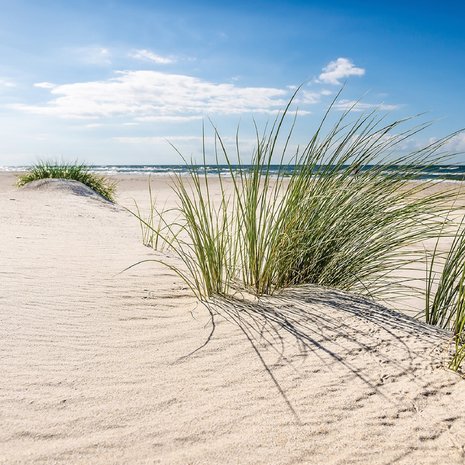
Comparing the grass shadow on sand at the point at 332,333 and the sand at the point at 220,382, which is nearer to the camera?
the sand at the point at 220,382

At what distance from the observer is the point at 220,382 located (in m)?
1.80

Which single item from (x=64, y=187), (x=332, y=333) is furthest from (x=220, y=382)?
(x=64, y=187)

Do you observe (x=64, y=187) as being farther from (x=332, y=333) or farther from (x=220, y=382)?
(x=220, y=382)

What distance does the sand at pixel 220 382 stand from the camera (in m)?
1.49

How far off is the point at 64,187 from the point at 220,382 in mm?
7694

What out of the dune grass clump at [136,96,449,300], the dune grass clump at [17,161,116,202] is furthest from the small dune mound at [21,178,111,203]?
the dune grass clump at [136,96,449,300]

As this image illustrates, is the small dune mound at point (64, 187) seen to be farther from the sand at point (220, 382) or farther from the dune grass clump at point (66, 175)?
the sand at point (220, 382)

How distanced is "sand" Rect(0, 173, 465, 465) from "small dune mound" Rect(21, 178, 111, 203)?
243 inches

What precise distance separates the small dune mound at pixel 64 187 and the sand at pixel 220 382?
20.2 ft

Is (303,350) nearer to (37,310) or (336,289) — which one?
(336,289)

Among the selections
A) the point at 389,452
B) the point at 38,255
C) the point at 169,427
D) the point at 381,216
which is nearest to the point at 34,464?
the point at 169,427

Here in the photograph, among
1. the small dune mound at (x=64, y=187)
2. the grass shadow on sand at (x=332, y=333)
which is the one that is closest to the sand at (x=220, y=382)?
the grass shadow on sand at (x=332, y=333)

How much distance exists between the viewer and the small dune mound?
341 inches

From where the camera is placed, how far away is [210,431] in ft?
5.08
